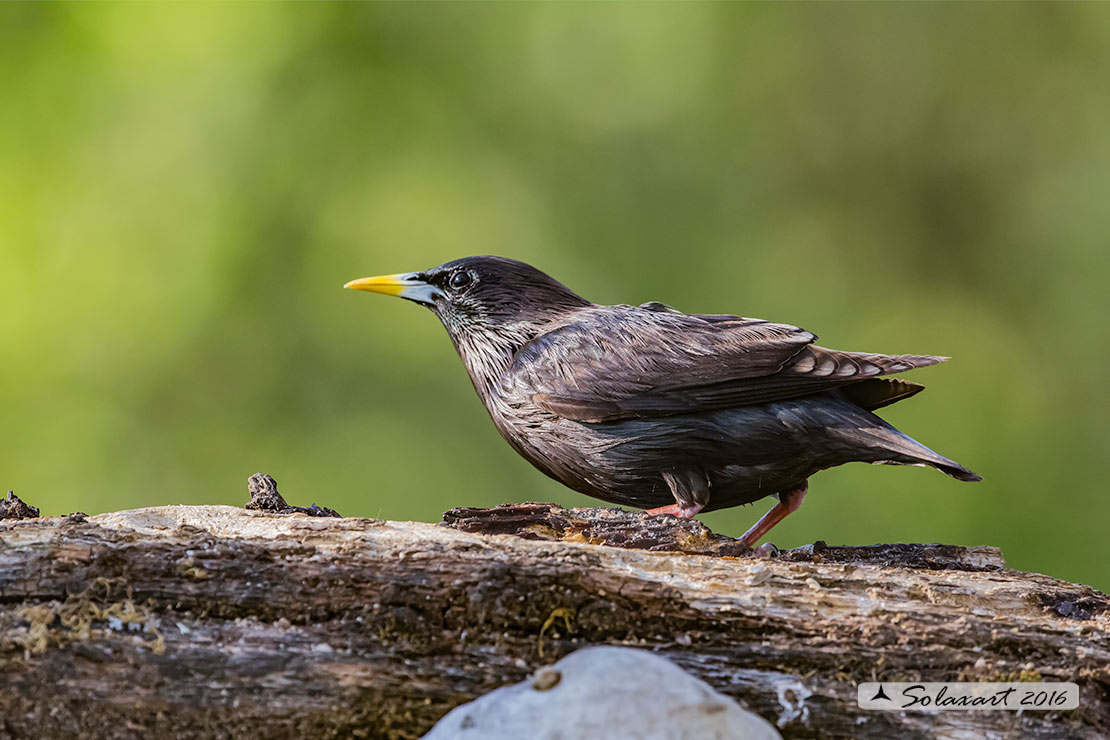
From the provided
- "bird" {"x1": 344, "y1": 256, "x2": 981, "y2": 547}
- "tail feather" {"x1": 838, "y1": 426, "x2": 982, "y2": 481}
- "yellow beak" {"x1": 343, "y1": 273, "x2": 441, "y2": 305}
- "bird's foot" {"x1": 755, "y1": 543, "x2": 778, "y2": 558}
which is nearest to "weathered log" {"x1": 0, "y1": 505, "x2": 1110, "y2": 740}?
"bird's foot" {"x1": 755, "y1": 543, "x2": 778, "y2": 558}

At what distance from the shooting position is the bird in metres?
4.75

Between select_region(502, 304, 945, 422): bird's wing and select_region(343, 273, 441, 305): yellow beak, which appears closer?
select_region(502, 304, 945, 422): bird's wing

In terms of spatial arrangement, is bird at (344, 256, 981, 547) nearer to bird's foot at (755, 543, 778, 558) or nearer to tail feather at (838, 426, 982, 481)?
tail feather at (838, 426, 982, 481)

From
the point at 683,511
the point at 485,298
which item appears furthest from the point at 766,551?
the point at 485,298

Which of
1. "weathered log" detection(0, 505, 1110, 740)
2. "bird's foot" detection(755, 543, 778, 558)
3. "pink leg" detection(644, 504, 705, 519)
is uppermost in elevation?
"pink leg" detection(644, 504, 705, 519)

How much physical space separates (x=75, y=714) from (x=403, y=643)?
2.95 ft

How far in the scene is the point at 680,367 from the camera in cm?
490

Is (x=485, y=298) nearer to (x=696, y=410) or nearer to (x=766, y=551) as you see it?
(x=696, y=410)

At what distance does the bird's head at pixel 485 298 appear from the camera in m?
5.75

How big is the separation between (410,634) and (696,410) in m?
2.08

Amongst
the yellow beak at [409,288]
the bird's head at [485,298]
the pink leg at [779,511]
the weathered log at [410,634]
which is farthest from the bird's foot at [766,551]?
the yellow beak at [409,288]

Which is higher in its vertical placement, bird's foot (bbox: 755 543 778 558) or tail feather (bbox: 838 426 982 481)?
tail feather (bbox: 838 426 982 481)

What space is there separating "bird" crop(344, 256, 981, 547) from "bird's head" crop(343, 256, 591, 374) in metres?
0.46

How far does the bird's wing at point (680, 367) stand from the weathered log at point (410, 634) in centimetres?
131
